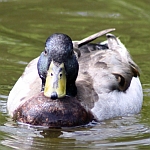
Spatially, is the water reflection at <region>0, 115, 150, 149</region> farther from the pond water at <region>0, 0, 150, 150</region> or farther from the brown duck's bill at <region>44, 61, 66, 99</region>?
the brown duck's bill at <region>44, 61, 66, 99</region>

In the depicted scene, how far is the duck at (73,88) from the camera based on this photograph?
1041cm

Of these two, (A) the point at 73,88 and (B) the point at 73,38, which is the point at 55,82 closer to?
(A) the point at 73,88

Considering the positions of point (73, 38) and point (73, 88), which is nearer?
point (73, 88)

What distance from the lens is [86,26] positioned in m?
15.3

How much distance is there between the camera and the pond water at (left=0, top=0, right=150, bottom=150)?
9.99m

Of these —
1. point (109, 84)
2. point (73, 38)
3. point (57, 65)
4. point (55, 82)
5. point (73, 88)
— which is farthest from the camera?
point (73, 38)

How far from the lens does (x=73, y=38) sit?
48.1ft

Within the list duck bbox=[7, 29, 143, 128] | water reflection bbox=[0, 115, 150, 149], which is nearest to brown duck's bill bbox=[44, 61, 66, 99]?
duck bbox=[7, 29, 143, 128]

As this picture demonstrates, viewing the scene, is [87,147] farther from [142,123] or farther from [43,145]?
[142,123]

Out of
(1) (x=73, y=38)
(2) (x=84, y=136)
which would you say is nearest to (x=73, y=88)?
(2) (x=84, y=136)

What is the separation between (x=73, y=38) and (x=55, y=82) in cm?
448

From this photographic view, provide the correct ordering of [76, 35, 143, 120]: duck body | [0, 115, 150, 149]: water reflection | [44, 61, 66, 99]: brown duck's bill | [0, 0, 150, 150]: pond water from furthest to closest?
1. [76, 35, 143, 120]: duck body
2. [44, 61, 66, 99]: brown duck's bill
3. [0, 0, 150, 150]: pond water
4. [0, 115, 150, 149]: water reflection

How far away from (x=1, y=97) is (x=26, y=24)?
3656mm

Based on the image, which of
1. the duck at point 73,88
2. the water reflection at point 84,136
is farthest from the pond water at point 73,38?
the duck at point 73,88
